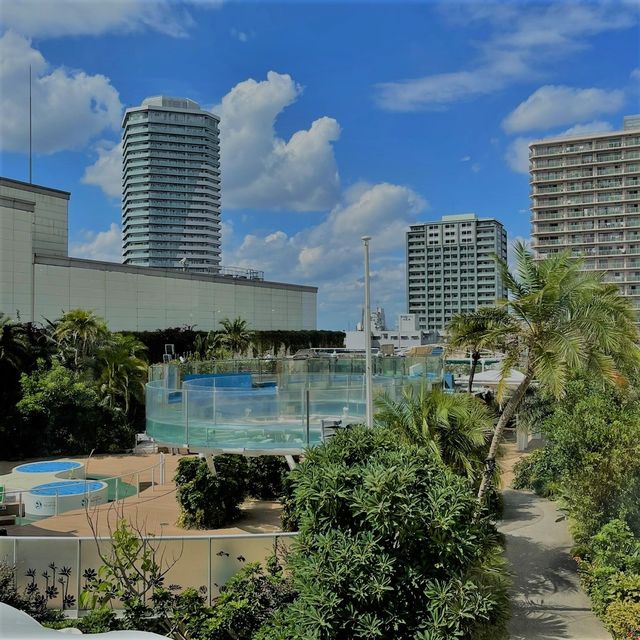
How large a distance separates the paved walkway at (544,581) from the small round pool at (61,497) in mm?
11689

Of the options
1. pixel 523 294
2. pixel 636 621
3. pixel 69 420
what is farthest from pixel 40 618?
pixel 69 420

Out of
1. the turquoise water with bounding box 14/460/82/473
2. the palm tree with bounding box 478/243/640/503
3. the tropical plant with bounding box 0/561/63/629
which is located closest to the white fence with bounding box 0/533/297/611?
the tropical plant with bounding box 0/561/63/629

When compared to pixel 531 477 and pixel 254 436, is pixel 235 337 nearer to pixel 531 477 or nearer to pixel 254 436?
pixel 531 477

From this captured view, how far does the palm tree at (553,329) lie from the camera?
1091 cm

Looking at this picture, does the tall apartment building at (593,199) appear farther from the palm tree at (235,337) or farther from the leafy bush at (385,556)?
the leafy bush at (385,556)

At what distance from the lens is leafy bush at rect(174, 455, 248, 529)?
1557 centimetres

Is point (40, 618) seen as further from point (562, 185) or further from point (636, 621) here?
point (562, 185)

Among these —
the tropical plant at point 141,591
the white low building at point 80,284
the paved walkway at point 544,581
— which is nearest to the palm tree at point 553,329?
the paved walkway at point 544,581

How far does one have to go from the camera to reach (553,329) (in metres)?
11.3

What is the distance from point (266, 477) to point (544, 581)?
892 cm

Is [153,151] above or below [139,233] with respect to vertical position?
above

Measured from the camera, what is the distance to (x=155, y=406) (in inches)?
623

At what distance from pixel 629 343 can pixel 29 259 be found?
36.3 m

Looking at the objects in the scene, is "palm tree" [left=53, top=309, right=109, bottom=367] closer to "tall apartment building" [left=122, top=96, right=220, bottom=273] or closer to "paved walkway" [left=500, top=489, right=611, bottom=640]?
"paved walkway" [left=500, top=489, right=611, bottom=640]
